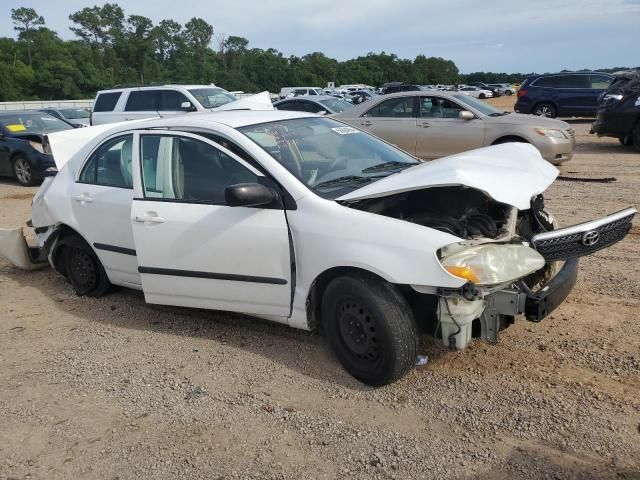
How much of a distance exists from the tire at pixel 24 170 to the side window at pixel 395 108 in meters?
7.23

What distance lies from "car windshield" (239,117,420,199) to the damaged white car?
2 cm

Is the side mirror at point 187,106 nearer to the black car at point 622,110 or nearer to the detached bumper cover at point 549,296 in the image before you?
the black car at point 622,110

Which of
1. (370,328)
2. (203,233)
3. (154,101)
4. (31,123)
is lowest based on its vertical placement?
(370,328)

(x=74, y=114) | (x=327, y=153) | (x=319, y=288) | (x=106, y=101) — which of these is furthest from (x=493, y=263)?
(x=74, y=114)

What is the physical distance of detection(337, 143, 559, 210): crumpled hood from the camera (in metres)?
3.35

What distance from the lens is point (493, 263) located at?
320cm

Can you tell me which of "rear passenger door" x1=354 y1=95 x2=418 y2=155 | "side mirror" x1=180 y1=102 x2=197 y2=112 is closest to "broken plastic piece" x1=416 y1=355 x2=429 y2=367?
"rear passenger door" x1=354 y1=95 x2=418 y2=155

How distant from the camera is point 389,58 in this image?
131 m

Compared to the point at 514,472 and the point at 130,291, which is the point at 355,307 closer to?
the point at 514,472

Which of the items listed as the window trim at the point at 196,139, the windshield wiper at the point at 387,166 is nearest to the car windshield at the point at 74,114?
the window trim at the point at 196,139

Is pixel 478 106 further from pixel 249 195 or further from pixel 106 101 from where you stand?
pixel 106 101

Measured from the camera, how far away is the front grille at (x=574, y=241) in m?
3.40

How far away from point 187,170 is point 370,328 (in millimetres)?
1847

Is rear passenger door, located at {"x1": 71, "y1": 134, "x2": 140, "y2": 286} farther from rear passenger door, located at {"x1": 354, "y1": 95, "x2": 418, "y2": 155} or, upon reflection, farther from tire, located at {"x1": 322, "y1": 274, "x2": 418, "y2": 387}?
rear passenger door, located at {"x1": 354, "y1": 95, "x2": 418, "y2": 155}
